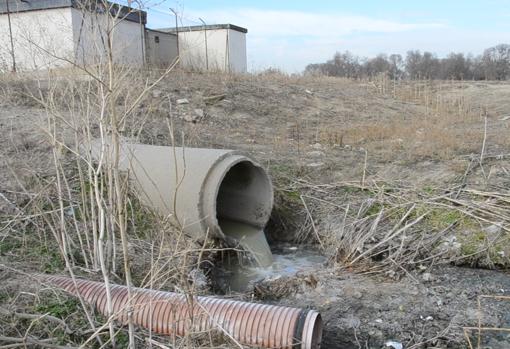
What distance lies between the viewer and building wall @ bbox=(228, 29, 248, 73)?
1792 centimetres

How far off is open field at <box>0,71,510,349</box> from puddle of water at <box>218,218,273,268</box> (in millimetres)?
332

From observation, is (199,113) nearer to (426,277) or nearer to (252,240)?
(252,240)

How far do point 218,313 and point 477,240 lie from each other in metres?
3.10

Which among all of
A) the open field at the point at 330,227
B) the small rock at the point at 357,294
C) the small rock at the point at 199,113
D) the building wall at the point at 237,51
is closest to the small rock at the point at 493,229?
the open field at the point at 330,227

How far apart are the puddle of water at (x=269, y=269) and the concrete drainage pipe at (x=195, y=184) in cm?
47

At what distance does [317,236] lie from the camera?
18.6 feet

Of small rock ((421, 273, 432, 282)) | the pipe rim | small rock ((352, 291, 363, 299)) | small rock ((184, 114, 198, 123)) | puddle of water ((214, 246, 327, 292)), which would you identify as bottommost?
puddle of water ((214, 246, 327, 292))

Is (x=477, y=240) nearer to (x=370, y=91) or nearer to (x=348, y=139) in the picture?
(x=348, y=139)

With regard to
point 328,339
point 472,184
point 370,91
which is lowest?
point 328,339

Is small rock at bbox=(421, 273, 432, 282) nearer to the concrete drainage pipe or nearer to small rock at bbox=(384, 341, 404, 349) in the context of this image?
small rock at bbox=(384, 341, 404, 349)

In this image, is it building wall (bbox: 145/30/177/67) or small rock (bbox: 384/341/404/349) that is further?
building wall (bbox: 145/30/177/67)

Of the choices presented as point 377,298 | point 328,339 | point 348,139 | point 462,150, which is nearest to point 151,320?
point 328,339

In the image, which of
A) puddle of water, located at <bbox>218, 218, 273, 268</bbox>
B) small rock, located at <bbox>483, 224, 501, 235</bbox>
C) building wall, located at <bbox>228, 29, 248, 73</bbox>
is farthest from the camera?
building wall, located at <bbox>228, 29, 248, 73</bbox>

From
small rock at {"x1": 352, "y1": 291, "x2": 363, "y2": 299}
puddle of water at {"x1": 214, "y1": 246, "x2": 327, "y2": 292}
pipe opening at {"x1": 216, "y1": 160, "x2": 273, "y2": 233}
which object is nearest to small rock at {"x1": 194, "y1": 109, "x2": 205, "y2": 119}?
pipe opening at {"x1": 216, "y1": 160, "x2": 273, "y2": 233}
